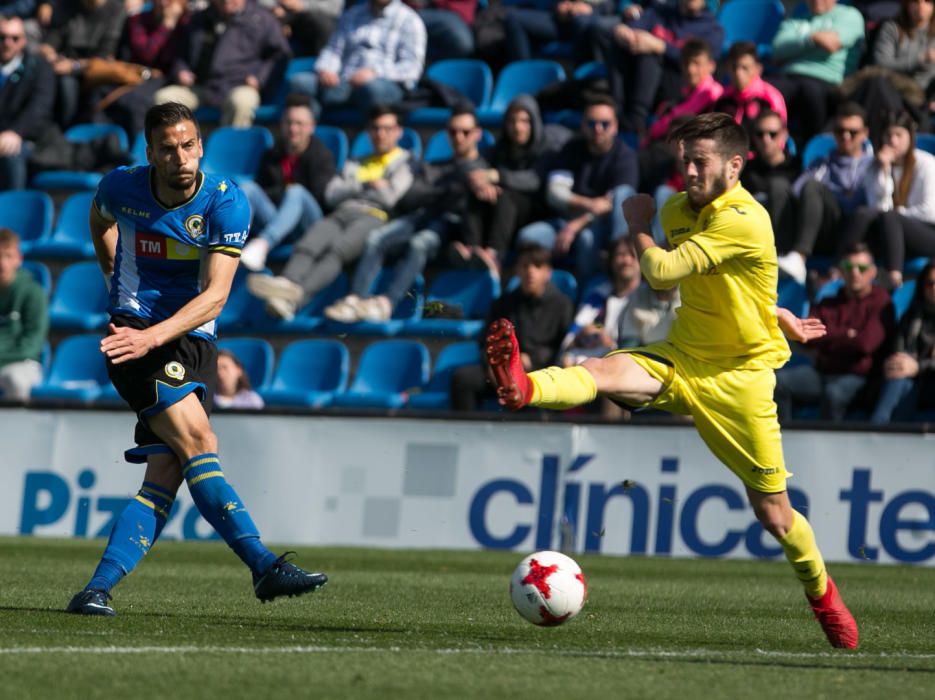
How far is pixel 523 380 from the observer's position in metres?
6.38

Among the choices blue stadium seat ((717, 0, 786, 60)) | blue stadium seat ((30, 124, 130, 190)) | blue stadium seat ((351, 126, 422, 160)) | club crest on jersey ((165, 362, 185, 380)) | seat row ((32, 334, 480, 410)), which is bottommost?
seat row ((32, 334, 480, 410))

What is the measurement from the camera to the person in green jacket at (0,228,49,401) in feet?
48.2

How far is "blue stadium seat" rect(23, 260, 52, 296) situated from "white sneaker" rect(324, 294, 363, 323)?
3181mm

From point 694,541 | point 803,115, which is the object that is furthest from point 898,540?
point 803,115

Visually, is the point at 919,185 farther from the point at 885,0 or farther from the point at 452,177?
the point at 452,177

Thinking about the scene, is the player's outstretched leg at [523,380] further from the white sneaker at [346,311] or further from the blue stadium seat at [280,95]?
the blue stadium seat at [280,95]

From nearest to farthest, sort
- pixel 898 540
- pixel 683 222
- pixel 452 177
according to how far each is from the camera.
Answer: pixel 683 222 → pixel 898 540 → pixel 452 177

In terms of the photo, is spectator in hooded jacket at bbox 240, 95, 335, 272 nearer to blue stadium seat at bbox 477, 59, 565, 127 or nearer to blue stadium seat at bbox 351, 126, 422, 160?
blue stadium seat at bbox 351, 126, 422, 160

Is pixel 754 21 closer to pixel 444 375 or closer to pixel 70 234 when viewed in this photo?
pixel 444 375

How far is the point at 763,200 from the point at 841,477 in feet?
9.63

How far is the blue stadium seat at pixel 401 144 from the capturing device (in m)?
16.4

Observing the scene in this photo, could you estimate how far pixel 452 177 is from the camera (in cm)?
1537

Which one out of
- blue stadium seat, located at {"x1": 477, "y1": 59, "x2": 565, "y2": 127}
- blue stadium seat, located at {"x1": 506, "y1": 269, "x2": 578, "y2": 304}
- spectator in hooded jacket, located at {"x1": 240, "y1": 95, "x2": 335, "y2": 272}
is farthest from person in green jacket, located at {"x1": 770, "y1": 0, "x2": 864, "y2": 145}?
spectator in hooded jacket, located at {"x1": 240, "y1": 95, "x2": 335, "y2": 272}

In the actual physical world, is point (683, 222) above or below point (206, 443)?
above
